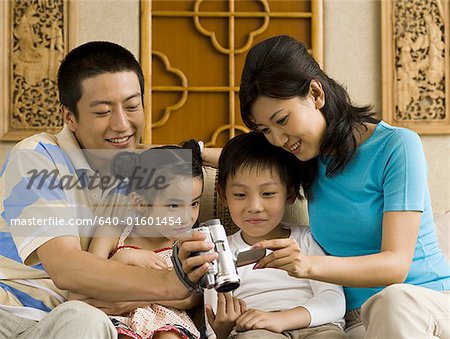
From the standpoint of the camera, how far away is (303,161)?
1922 millimetres

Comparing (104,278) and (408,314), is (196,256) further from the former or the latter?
(408,314)

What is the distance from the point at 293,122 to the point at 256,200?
11.0 inches

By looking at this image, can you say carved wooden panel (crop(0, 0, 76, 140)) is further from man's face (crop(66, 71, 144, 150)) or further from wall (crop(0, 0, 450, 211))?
man's face (crop(66, 71, 144, 150))

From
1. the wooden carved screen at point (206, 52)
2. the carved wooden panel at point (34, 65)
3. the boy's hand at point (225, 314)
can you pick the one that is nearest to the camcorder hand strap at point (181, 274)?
the boy's hand at point (225, 314)

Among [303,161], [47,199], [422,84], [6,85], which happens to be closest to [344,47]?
[422,84]

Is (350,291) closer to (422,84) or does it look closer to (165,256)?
(165,256)

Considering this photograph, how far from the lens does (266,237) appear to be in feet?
6.57

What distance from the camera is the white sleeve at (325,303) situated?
1.78m

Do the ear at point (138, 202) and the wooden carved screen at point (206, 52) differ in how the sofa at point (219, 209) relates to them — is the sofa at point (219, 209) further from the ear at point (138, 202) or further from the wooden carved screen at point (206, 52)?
the wooden carved screen at point (206, 52)

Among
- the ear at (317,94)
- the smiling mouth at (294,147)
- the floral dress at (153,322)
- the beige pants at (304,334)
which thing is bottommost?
the beige pants at (304,334)

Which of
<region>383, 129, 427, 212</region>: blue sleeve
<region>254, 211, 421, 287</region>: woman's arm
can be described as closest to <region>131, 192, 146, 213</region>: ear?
<region>254, 211, 421, 287</region>: woman's arm

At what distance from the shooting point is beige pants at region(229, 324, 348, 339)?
1.68 metres

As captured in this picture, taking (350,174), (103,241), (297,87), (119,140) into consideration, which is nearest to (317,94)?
(297,87)

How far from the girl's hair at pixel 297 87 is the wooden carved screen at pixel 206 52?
2308 millimetres
